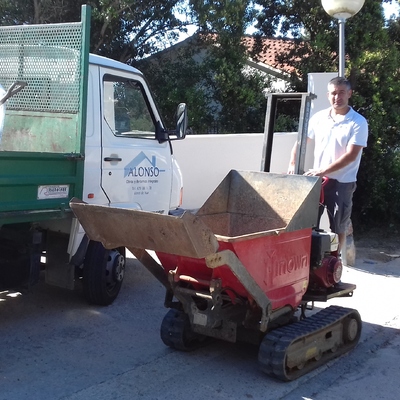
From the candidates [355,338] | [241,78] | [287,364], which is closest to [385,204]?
[241,78]

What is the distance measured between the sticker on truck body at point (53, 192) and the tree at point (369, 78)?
24.0ft

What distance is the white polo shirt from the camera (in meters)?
5.66

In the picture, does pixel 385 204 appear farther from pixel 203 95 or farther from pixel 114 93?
pixel 114 93

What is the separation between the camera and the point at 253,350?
4934 mm

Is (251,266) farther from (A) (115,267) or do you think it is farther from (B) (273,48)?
(B) (273,48)

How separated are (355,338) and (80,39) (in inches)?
133

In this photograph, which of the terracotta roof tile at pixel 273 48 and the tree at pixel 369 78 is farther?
the terracotta roof tile at pixel 273 48

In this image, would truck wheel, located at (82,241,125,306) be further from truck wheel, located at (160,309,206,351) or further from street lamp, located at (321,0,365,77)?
street lamp, located at (321,0,365,77)

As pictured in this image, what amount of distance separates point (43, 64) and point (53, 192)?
1272mm

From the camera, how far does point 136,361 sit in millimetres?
4703

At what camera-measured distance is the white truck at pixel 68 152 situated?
490 cm

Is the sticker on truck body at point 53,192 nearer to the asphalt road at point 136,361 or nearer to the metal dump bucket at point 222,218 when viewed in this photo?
the metal dump bucket at point 222,218

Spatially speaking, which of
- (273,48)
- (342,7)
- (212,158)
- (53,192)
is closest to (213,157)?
(212,158)

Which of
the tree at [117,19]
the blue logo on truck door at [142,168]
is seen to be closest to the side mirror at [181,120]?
the blue logo on truck door at [142,168]
